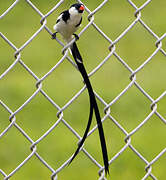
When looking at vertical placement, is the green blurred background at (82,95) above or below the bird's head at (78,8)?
below

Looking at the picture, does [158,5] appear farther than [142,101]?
Yes

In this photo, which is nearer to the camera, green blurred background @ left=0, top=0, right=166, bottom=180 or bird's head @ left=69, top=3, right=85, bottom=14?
bird's head @ left=69, top=3, right=85, bottom=14

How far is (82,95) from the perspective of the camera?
3.90 meters

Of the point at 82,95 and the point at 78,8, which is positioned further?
the point at 82,95

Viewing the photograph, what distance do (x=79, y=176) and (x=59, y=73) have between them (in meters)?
1.18

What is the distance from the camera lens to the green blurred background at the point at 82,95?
3.21 metres

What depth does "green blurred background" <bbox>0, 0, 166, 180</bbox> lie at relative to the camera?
3.21 meters

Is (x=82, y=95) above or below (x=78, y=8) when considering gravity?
below

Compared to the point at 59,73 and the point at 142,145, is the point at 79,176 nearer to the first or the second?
the point at 142,145

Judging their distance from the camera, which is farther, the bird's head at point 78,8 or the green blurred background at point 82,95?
the green blurred background at point 82,95

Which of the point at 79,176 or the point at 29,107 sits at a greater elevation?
the point at 29,107

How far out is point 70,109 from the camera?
3.79m

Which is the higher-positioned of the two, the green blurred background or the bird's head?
the bird's head

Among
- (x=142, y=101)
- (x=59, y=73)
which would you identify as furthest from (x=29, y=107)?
(x=142, y=101)
